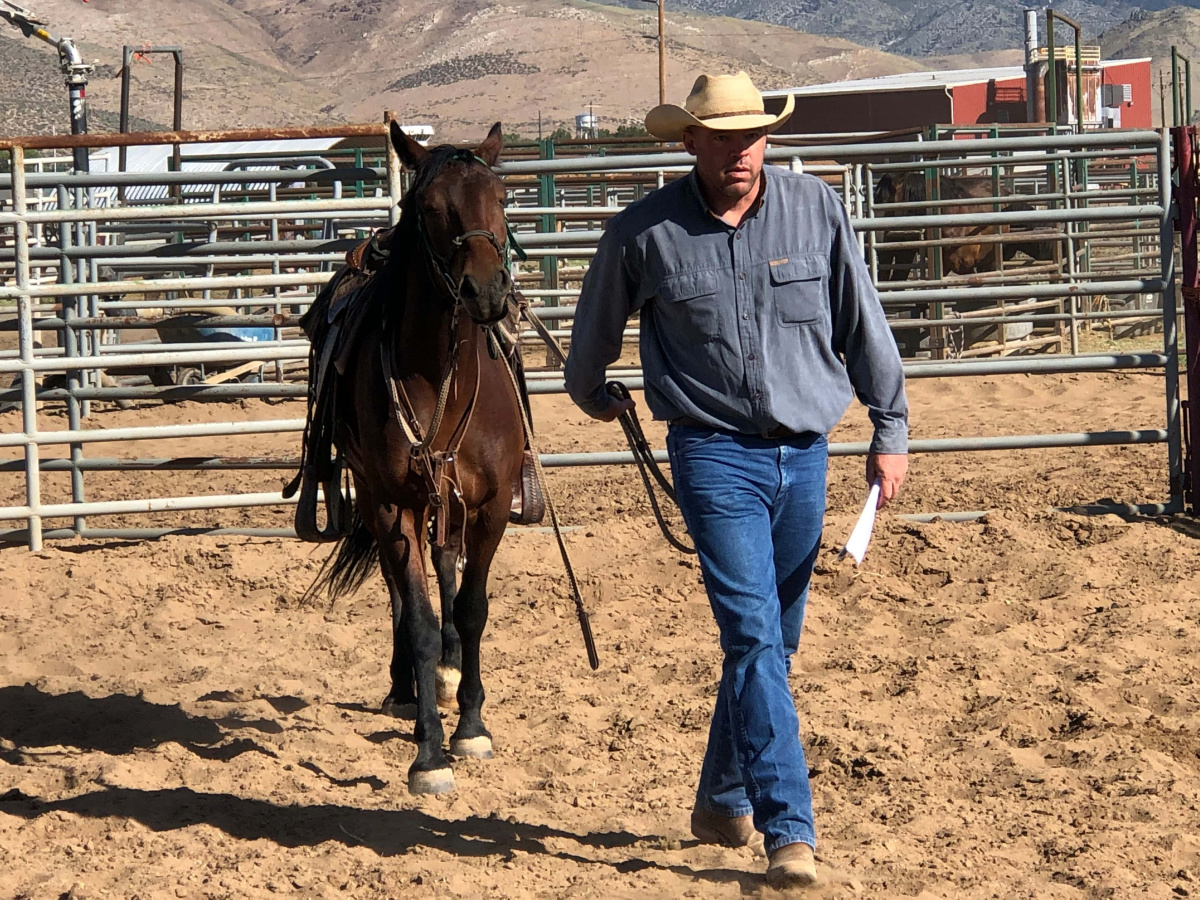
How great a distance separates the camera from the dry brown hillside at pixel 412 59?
121250mm

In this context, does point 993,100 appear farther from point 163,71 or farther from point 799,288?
point 163,71

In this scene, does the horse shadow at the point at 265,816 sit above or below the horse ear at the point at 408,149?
below

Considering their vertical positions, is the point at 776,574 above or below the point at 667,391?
below

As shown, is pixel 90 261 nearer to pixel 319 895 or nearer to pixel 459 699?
pixel 459 699

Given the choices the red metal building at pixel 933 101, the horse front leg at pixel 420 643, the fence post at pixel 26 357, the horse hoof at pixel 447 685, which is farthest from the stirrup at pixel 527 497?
the red metal building at pixel 933 101

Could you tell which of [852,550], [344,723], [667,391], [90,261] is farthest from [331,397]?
[90,261]

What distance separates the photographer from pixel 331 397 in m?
4.79

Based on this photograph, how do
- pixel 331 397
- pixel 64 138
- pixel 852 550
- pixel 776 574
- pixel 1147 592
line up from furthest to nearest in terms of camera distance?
1. pixel 64 138
2. pixel 1147 592
3. pixel 331 397
4. pixel 776 574
5. pixel 852 550

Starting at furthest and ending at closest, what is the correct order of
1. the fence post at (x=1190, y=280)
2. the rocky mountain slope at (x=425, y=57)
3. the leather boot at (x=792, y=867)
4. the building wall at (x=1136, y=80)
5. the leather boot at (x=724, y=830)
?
the rocky mountain slope at (x=425, y=57)
the building wall at (x=1136, y=80)
the fence post at (x=1190, y=280)
the leather boot at (x=724, y=830)
the leather boot at (x=792, y=867)

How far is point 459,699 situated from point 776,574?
145 cm

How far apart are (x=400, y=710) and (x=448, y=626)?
337 millimetres

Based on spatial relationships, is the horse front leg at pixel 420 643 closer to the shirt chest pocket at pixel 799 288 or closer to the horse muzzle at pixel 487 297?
the horse muzzle at pixel 487 297

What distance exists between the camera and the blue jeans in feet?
10.3

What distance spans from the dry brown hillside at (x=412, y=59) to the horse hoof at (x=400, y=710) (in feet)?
311
